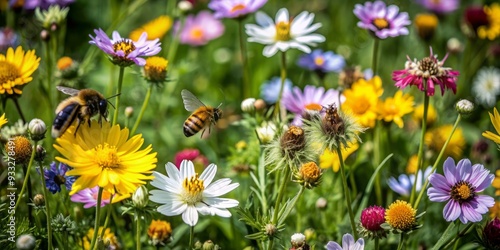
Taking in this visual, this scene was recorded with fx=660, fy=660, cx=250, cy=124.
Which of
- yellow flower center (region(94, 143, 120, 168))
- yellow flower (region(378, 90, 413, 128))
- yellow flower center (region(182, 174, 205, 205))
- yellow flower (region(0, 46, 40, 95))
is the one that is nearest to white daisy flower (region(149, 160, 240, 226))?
yellow flower center (region(182, 174, 205, 205))

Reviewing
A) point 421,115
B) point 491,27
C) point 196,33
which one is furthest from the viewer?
point 196,33

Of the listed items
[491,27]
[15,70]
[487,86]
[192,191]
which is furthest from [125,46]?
[487,86]

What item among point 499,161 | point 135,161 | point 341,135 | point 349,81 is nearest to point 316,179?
point 341,135

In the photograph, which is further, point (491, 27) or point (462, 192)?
point (491, 27)

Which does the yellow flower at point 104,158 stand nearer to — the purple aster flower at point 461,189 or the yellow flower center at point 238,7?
the purple aster flower at point 461,189

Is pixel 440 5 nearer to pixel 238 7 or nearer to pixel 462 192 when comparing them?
pixel 238 7

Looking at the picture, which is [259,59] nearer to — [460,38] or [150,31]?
[150,31]
